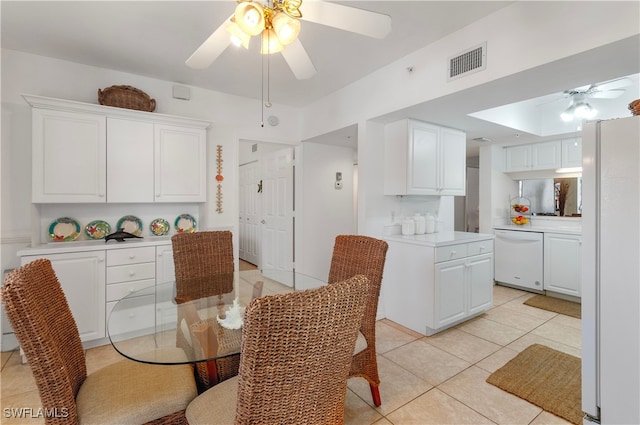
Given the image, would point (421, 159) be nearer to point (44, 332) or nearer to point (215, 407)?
point (215, 407)

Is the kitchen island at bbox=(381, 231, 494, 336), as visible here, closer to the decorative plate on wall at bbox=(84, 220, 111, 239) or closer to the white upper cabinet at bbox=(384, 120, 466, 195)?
the white upper cabinet at bbox=(384, 120, 466, 195)

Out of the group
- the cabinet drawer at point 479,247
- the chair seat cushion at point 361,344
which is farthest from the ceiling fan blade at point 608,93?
the chair seat cushion at point 361,344

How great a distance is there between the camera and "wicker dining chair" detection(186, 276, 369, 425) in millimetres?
778

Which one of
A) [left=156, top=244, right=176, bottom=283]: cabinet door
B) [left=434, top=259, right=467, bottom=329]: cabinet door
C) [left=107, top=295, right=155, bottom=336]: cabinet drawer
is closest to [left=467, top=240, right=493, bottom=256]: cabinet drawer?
[left=434, top=259, right=467, bottom=329]: cabinet door

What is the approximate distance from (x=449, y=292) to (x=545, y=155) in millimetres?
2860

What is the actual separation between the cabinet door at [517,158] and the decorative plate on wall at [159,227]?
4.91 meters

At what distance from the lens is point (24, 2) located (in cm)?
198

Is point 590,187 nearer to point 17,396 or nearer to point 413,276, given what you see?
point 413,276

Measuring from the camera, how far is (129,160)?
287 centimetres

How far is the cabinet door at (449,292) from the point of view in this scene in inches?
112

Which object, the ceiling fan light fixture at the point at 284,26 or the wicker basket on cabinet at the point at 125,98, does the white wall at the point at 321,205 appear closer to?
the wicker basket on cabinet at the point at 125,98

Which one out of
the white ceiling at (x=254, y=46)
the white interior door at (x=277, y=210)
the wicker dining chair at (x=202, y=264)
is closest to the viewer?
the white ceiling at (x=254, y=46)

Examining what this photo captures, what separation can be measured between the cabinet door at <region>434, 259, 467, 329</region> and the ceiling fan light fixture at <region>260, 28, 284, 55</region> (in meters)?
2.27

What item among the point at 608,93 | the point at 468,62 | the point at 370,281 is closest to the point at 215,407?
the point at 370,281
